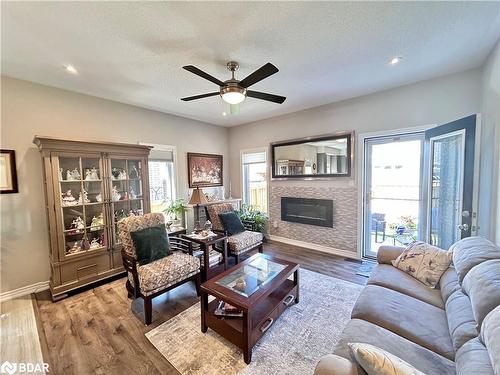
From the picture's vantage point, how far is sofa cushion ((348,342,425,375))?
0.83 metres

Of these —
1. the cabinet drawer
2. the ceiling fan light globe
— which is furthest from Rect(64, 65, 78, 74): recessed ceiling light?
the cabinet drawer

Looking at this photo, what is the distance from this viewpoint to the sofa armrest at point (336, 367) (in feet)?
3.07

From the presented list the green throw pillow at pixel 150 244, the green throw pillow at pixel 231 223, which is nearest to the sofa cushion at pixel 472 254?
the green throw pillow at pixel 231 223

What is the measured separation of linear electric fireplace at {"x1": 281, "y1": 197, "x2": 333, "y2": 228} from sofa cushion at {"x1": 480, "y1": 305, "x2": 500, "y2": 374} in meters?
2.89

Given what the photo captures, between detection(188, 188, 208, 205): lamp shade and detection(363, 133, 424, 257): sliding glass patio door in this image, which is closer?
detection(363, 133, 424, 257): sliding glass patio door

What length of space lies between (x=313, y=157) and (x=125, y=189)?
3366 mm

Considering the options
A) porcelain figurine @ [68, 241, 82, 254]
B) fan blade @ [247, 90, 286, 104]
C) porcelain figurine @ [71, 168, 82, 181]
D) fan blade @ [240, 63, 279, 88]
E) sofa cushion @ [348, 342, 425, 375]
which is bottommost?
porcelain figurine @ [68, 241, 82, 254]

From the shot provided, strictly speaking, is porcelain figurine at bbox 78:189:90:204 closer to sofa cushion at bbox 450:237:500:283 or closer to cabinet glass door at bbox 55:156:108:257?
cabinet glass door at bbox 55:156:108:257

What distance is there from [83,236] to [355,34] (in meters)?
4.04

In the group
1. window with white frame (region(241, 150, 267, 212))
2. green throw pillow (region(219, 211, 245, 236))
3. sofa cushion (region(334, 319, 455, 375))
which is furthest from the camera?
window with white frame (region(241, 150, 267, 212))

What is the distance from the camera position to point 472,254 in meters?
1.55

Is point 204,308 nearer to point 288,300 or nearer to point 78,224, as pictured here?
point 288,300

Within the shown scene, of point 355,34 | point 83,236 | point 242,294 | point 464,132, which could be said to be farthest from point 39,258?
point 464,132

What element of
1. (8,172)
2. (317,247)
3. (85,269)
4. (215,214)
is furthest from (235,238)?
(8,172)
